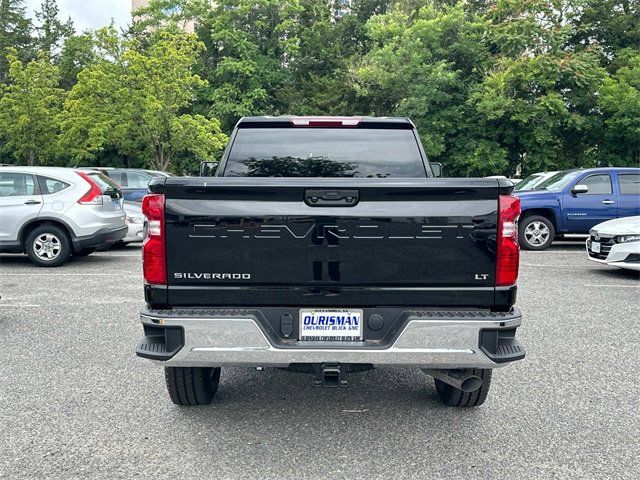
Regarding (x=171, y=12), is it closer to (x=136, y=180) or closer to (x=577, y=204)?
(x=136, y=180)

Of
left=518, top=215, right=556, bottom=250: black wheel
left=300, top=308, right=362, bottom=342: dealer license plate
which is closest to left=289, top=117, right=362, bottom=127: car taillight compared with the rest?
left=300, top=308, right=362, bottom=342: dealer license plate

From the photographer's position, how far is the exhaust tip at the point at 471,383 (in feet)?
12.4

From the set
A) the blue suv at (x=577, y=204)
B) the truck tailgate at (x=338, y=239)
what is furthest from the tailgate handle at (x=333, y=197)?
the blue suv at (x=577, y=204)

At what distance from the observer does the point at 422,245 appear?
3.35 metres

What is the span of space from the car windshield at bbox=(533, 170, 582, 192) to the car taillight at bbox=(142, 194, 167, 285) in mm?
11828

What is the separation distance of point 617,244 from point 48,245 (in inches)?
367

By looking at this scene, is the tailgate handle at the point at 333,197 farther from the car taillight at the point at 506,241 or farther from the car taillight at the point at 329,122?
the car taillight at the point at 329,122

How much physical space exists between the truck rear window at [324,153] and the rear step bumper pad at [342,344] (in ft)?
5.35

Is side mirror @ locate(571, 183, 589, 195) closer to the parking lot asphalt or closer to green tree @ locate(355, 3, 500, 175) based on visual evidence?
the parking lot asphalt

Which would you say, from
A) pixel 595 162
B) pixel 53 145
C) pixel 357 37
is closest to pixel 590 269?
pixel 595 162

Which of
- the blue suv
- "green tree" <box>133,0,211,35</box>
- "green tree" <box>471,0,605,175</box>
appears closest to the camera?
the blue suv

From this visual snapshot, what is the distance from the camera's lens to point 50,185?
10.8 meters

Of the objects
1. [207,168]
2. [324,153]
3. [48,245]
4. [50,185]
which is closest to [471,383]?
[324,153]

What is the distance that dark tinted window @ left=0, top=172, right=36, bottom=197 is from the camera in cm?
1073
